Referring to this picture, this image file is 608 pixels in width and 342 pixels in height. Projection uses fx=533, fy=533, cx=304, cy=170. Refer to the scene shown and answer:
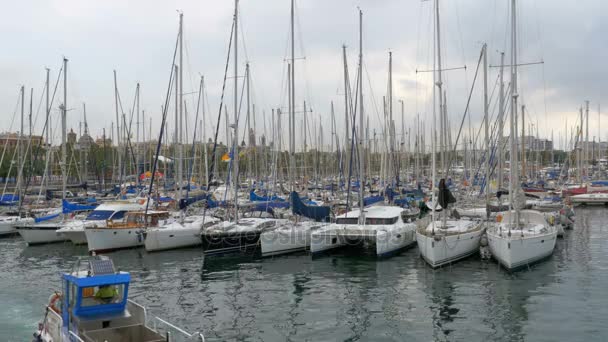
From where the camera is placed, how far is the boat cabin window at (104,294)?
47.4 ft

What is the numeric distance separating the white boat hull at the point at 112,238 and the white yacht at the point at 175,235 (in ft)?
4.22

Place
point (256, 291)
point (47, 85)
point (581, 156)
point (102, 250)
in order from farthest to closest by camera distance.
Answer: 1. point (581, 156)
2. point (47, 85)
3. point (102, 250)
4. point (256, 291)

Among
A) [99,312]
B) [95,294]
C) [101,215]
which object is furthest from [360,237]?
[101,215]

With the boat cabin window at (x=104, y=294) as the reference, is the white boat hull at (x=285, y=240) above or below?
below

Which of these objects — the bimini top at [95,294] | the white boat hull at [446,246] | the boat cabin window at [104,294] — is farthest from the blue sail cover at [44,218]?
the boat cabin window at [104,294]

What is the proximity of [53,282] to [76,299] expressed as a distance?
1353 centimetres

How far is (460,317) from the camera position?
18875 millimetres

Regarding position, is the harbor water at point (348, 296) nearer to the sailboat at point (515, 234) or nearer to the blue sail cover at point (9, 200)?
the sailboat at point (515, 234)

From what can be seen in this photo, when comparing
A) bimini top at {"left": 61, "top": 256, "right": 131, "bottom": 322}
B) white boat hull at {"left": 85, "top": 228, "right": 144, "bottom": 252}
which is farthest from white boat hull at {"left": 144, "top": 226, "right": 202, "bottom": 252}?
bimini top at {"left": 61, "top": 256, "right": 131, "bottom": 322}

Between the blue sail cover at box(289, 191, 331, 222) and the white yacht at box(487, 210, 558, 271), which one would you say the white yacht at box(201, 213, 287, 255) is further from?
the white yacht at box(487, 210, 558, 271)

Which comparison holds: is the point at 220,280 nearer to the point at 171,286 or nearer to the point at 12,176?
the point at 171,286

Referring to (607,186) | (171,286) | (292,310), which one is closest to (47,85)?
(171,286)

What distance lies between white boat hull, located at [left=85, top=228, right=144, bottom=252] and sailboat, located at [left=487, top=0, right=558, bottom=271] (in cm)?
2193

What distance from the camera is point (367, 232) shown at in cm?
2988
